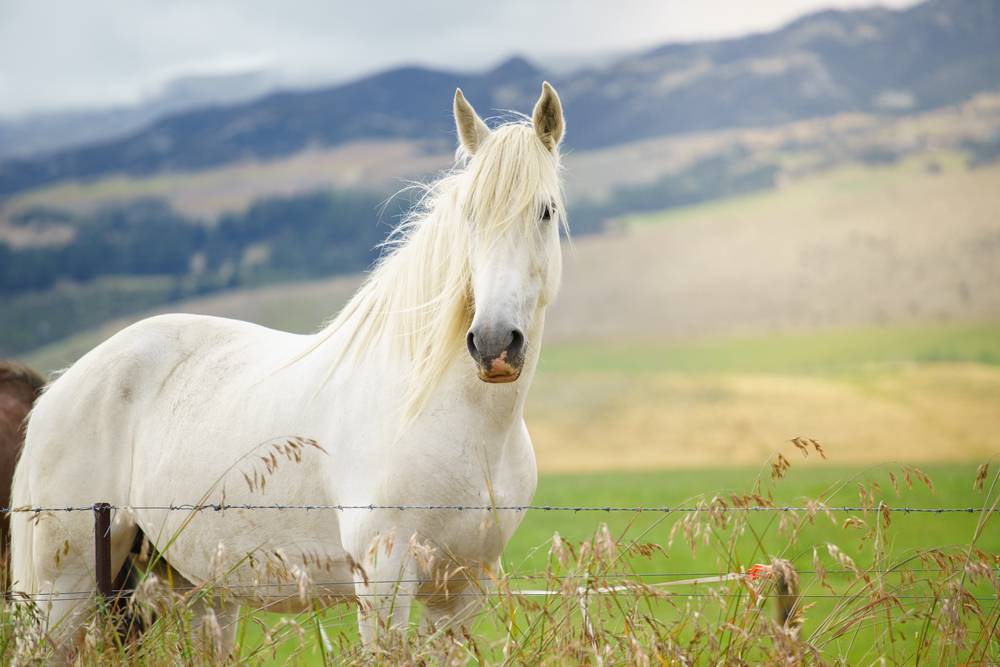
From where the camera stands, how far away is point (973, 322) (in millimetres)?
93312

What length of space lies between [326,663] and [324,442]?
3.13 feet

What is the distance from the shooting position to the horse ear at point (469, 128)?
3.64 meters

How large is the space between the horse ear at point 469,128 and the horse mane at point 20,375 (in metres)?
3.27

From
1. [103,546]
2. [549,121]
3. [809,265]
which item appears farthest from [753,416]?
[103,546]

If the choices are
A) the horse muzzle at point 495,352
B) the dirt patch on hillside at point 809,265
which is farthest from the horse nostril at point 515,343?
the dirt patch on hillside at point 809,265

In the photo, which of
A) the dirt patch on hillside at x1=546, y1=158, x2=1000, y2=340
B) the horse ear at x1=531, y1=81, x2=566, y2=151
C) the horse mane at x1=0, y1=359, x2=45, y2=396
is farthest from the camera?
the dirt patch on hillside at x1=546, y1=158, x2=1000, y2=340

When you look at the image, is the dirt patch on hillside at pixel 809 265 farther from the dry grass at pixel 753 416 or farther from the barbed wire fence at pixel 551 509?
the barbed wire fence at pixel 551 509

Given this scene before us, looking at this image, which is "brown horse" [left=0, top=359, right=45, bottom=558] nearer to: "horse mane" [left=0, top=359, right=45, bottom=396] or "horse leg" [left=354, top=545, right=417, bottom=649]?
"horse mane" [left=0, top=359, right=45, bottom=396]

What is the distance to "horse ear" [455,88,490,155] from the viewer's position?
3.64 m

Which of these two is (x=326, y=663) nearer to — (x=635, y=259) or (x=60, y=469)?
(x=60, y=469)

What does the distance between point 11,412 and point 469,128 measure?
3.35 m

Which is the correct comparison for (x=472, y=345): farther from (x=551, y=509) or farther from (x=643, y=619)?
(x=643, y=619)

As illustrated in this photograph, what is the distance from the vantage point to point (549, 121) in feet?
12.0

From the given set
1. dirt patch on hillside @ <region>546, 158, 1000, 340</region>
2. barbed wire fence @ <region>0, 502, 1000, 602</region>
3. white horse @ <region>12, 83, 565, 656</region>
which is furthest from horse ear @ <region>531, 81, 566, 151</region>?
dirt patch on hillside @ <region>546, 158, 1000, 340</region>
